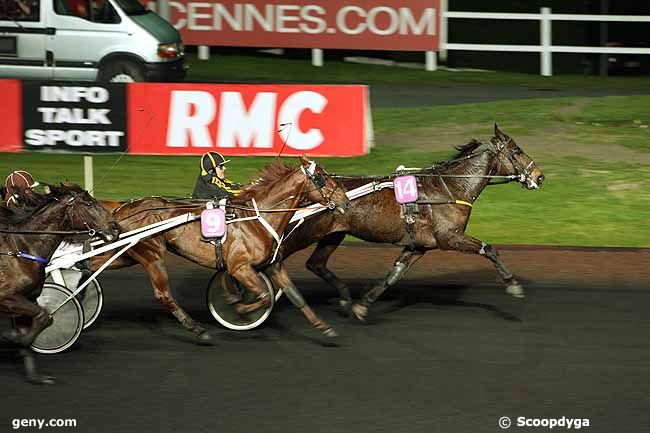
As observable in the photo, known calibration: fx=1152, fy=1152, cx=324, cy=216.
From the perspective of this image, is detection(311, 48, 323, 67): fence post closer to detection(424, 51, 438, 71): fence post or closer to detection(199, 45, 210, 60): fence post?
detection(424, 51, 438, 71): fence post

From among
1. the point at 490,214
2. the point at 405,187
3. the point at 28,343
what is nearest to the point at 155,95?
the point at 490,214

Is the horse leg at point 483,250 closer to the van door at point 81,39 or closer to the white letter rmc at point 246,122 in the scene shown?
the white letter rmc at point 246,122

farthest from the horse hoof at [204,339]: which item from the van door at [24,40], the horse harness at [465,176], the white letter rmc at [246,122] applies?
the van door at [24,40]

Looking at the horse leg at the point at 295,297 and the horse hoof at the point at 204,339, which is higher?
the horse leg at the point at 295,297

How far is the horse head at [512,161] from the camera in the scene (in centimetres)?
1112

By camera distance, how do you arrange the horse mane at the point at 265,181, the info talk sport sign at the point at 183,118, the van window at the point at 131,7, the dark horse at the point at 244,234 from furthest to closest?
the van window at the point at 131,7 < the info talk sport sign at the point at 183,118 < the horse mane at the point at 265,181 < the dark horse at the point at 244,234

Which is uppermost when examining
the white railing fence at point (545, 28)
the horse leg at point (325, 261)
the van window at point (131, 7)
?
the van window at point (131, 7)

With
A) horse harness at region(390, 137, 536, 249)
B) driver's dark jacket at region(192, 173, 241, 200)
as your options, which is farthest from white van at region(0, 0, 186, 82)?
horse harness at region(390, 137, 536, 249)

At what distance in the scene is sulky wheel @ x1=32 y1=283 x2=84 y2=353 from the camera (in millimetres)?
9703

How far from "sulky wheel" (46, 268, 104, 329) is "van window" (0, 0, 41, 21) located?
10.7m

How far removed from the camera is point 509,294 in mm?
11797

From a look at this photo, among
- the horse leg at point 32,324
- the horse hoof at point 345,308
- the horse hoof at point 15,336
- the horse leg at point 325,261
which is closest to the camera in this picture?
the horse leg at point 32,324

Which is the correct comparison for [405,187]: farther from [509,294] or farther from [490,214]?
[490,214]

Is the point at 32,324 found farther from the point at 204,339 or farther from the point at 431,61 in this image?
the point at 431,61
